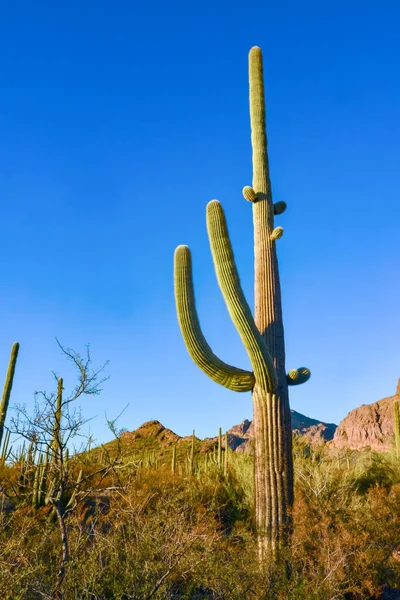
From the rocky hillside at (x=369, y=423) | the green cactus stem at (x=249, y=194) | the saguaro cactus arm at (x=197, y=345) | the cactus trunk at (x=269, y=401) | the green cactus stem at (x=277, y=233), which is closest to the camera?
the cactus trunk at (x=269, y=401)

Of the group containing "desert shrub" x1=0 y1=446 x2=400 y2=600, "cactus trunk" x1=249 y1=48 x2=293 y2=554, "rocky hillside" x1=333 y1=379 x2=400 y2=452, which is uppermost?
"rocky hillside" x1=333 y1=379 x2=400 y2=452

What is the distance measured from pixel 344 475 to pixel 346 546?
8.39 feet

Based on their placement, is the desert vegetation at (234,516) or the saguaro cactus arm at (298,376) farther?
the saguaro cactus arm at (298,376)

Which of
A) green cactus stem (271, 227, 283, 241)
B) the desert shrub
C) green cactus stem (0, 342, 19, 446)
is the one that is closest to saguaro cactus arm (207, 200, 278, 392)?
green cactus stem (271, 227, 283, 241)

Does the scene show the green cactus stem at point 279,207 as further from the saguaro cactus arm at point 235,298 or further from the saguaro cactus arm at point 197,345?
the saguaro cactus arm at point 197,345

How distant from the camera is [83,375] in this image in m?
5.04

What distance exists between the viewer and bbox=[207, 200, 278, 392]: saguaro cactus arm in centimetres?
718

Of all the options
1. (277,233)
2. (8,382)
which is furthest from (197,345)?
(8,382)

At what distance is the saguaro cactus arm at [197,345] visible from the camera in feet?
24.6

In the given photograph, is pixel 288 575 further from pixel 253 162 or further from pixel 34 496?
pixel 253 162

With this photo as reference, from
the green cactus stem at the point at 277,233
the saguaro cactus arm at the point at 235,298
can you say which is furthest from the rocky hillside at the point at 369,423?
the saguaro cactus arm at the point at 235,298

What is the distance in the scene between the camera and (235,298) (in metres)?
7.32

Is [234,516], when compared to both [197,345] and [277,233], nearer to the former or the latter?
[197,345]

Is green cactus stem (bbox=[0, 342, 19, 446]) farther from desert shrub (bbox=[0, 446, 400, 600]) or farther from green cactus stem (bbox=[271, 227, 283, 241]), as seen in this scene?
green cactus stem (bbox=[271, 227, 283, 241])
